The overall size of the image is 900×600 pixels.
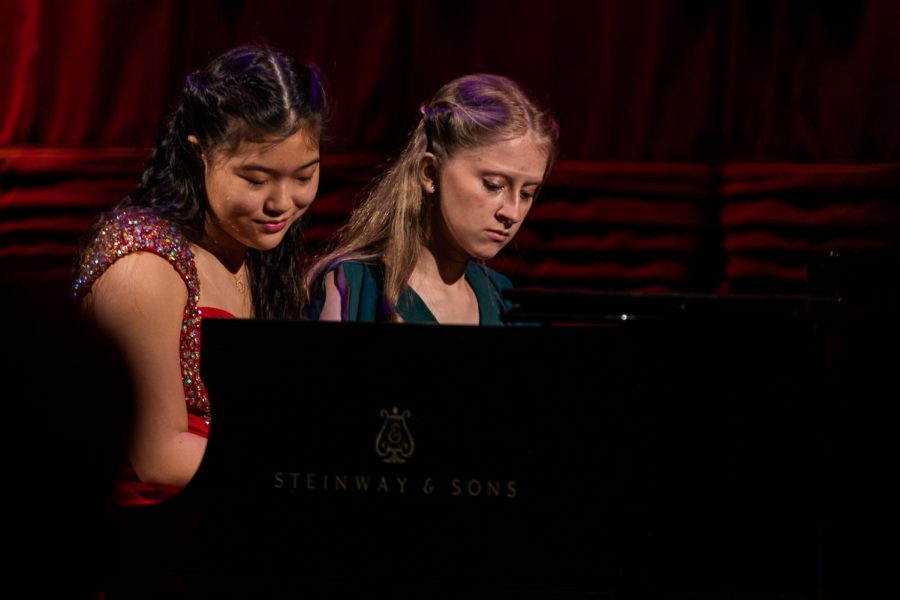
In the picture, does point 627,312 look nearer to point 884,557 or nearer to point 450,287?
point 884,557

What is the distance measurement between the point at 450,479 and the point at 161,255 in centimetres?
74

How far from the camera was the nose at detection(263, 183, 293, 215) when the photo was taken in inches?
79.8

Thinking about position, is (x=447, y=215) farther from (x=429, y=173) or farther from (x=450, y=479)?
(x=450, y=479)

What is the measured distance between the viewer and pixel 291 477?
1.44 meters

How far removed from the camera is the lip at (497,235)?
2.15 metres

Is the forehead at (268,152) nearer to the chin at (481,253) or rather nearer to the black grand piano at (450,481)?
the chin at (481,253)

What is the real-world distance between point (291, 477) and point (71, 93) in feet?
7.53

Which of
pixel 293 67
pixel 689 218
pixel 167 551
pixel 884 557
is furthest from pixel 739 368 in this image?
pixel 689 218

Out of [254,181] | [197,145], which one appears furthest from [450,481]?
[197,145]

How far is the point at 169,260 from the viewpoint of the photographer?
1.91m

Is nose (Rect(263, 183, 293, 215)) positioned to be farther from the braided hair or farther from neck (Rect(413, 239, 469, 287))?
neck (Rect(413, 239, 469, 287))

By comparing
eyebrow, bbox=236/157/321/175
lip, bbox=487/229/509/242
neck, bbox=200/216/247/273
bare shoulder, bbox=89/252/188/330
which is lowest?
bare shoulder, bbox=89/252/188/330

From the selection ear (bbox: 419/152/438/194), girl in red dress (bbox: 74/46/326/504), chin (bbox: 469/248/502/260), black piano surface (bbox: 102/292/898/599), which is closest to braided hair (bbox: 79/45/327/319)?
girl in red dress (bbox: 74/46/326/504)

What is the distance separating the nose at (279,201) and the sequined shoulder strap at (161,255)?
0.16 meters
